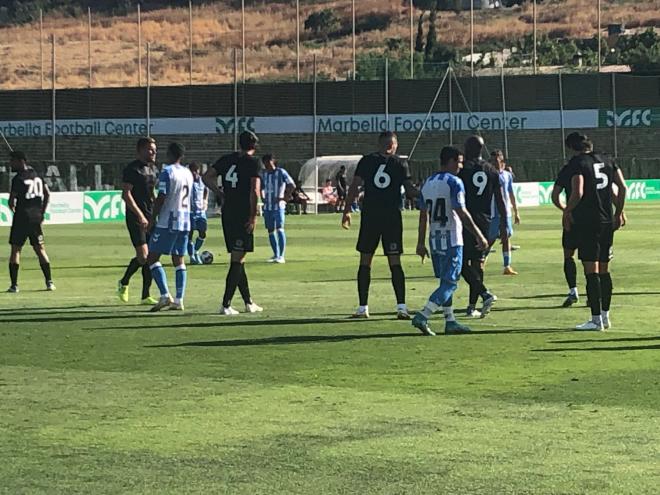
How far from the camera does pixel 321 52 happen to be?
106m

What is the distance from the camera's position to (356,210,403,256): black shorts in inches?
635

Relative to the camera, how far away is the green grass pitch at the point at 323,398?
26.7 feet

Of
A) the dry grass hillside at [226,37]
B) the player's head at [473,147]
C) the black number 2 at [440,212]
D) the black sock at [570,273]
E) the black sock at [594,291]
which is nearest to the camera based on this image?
the black number 2 at [440,212]

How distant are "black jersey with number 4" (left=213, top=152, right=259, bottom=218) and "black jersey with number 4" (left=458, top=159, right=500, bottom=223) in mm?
2183

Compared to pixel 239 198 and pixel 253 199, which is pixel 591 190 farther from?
pixel 239 198

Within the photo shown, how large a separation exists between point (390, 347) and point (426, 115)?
184 feet

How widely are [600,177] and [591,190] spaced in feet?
0.49

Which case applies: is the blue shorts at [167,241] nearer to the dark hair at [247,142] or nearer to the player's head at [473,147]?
the dark hair at [247,142]

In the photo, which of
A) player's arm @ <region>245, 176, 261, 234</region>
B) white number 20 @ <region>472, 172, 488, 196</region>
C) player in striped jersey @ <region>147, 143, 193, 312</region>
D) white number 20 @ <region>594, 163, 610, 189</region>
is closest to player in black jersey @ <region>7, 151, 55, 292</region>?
player in striped jersey @ <region>147, 143, 193, 312</region>

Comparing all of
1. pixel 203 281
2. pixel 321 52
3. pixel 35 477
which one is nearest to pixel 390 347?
pixel 35 477

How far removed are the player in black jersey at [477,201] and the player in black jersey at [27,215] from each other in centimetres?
647

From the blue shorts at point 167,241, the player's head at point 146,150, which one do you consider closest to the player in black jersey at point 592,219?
the blue shorts at point 167,241

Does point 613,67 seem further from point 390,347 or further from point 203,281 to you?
point 390,347

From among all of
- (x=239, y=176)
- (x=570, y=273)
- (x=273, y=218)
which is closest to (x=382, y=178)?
(x=239, y=176)
